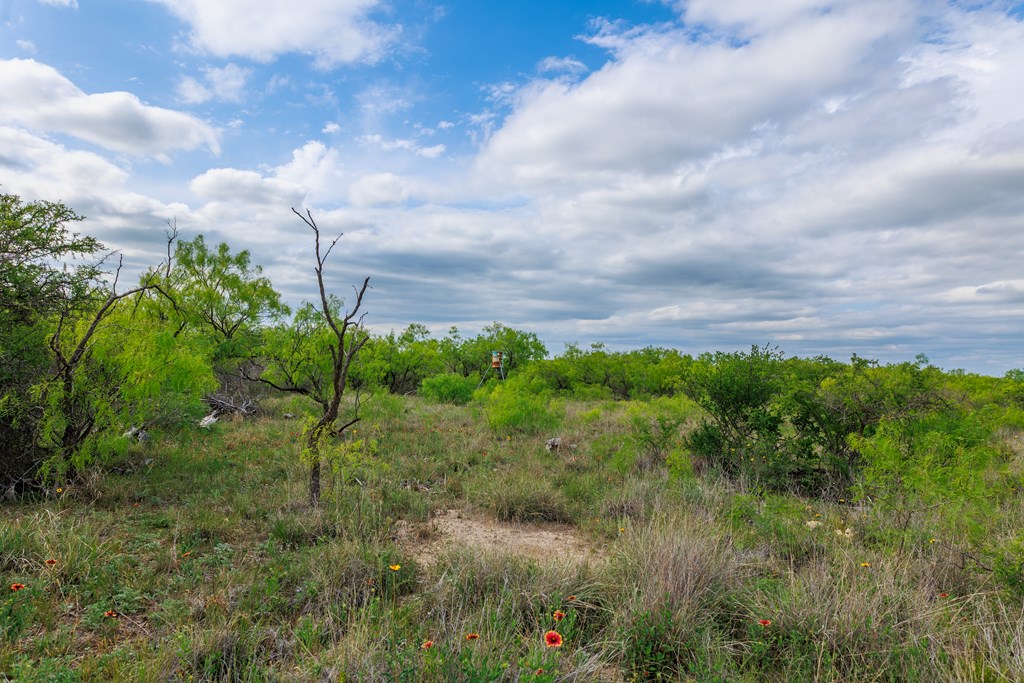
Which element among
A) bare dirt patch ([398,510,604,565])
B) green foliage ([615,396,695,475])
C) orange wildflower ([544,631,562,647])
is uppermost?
green foliage ([615,396,695,475])

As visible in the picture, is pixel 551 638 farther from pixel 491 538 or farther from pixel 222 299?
pixel 222 299

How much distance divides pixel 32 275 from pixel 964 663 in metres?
9.74

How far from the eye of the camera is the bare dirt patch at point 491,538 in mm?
4773

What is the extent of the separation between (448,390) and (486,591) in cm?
1728

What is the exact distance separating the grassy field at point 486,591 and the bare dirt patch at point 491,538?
0.04m

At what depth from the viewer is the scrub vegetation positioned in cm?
323

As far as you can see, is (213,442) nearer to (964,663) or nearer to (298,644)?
(298,644)

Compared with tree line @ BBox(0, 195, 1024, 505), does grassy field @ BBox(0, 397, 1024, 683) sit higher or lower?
lower

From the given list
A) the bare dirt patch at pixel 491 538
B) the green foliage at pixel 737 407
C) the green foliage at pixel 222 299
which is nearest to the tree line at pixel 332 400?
the green foliage at pixel 737 407

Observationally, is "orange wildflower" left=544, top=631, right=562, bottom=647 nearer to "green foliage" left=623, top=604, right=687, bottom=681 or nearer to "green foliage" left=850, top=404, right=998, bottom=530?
"green foliage" left=623, top=604, right=687, bottom=681

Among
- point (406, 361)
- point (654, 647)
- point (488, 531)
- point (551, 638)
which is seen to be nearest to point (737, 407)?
point (488, 531)

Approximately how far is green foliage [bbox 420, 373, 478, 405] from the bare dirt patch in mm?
14322

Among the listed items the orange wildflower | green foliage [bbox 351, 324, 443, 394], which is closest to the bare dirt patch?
the orange wildflower

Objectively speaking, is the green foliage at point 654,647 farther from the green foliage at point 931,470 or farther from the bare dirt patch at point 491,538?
the green foliage at point 931,470
